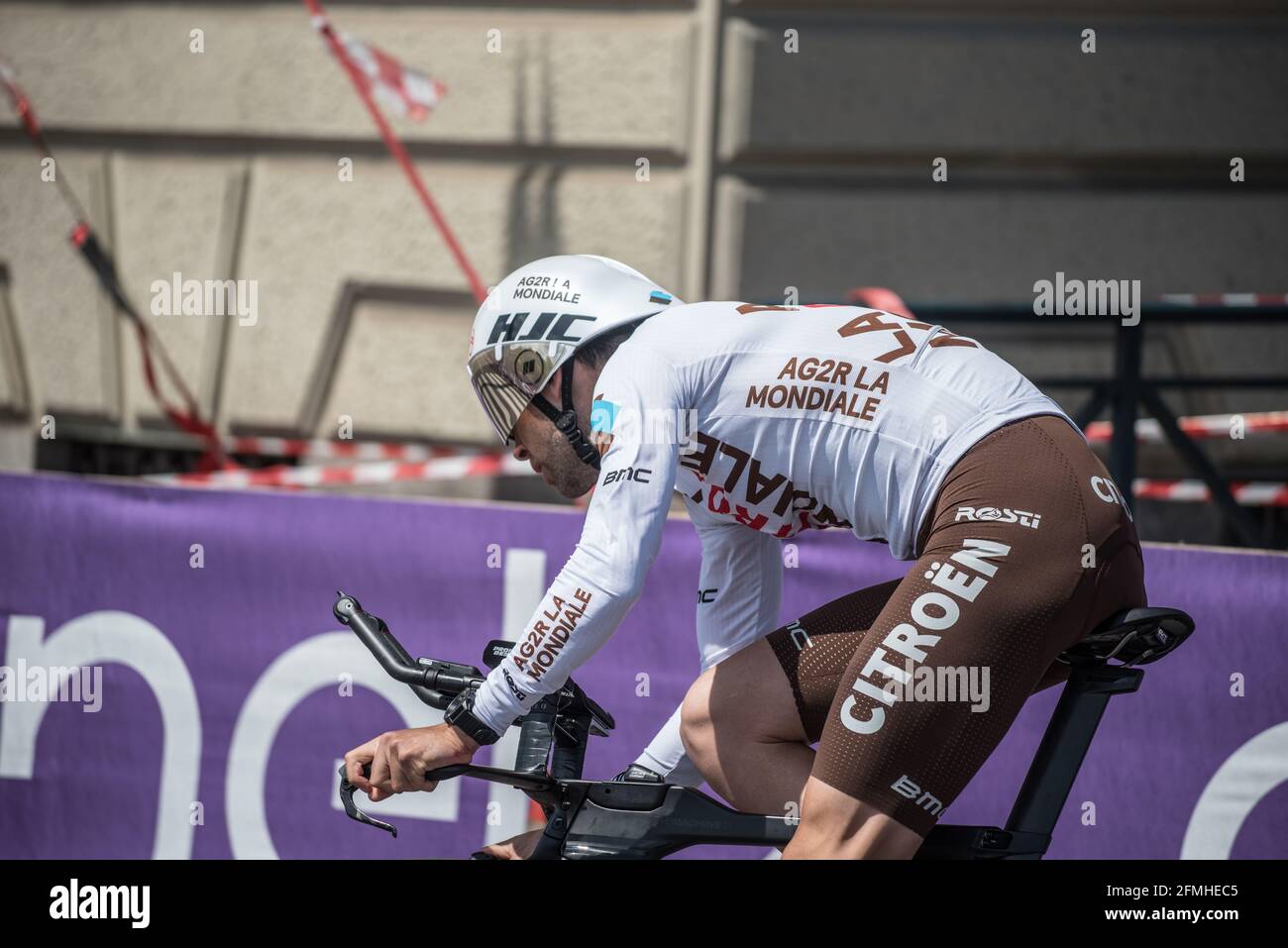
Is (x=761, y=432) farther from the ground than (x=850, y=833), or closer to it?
farther from the ground

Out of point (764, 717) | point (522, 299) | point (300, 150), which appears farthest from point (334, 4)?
point (764, 717)

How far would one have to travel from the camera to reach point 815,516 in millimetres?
2742

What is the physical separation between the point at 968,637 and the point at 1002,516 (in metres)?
0.22

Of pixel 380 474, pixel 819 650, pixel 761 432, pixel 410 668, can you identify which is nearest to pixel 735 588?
pixel 819 650

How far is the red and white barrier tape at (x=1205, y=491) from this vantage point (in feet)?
20.4

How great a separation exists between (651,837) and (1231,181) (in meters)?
5.54

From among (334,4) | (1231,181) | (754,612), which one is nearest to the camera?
(754,612)

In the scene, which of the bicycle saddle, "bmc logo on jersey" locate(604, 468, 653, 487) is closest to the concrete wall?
the bicycle saddle

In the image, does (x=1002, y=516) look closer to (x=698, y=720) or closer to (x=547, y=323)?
(x=698, y=720)

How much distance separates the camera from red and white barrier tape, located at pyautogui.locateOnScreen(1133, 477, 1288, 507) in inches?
244

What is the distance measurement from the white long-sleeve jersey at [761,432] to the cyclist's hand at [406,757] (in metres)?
0.08

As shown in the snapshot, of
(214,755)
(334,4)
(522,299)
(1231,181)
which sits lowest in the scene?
(214,755)

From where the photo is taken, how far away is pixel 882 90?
6.93 m

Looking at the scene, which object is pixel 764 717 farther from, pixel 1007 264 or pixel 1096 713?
pixel 1007 264
